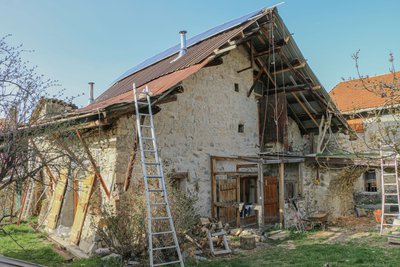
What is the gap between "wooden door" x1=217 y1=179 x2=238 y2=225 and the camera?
10484 mm

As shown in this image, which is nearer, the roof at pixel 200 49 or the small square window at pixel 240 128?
the roof at pixel 200 49

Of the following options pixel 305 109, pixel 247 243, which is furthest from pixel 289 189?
pixel 247 243

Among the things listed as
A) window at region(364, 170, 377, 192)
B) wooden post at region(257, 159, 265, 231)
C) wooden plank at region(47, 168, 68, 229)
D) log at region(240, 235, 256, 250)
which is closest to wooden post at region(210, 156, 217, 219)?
wooden post at region(257, 159, 265, 231)

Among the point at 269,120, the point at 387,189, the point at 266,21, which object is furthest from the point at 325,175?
the point at 266,21

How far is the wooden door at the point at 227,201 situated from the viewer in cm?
1048

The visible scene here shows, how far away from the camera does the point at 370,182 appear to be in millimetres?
17641

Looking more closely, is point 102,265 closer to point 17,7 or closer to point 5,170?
point 5,170

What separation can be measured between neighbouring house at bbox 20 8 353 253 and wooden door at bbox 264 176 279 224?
50 millimetres

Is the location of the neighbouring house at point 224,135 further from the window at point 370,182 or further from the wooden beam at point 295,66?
the window at point 370,182

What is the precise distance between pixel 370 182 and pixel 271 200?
27.2 ft

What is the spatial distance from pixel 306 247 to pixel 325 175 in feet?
17.5

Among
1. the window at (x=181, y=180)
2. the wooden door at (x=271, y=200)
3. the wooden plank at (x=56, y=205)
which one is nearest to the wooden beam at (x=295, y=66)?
the wooden door at (x=271, y=200)

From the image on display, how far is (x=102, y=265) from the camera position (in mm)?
6895

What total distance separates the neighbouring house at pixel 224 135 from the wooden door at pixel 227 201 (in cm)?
3
